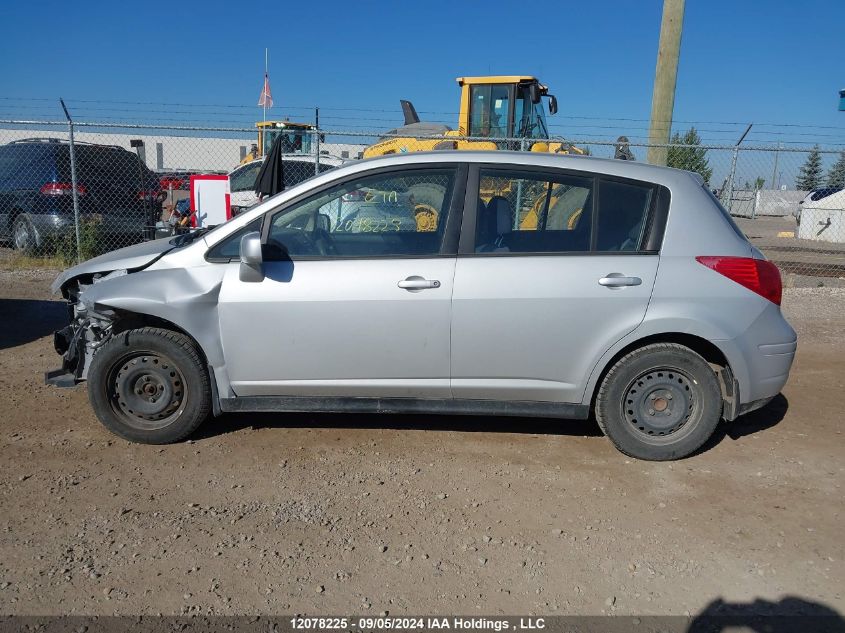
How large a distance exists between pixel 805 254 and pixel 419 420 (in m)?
14.9

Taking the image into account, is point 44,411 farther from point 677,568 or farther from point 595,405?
point 677,568

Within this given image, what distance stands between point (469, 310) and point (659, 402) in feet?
4.34

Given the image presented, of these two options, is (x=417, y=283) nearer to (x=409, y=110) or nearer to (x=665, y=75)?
(x=665, y=75)

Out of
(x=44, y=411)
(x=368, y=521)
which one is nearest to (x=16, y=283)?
(x=44, y=411)

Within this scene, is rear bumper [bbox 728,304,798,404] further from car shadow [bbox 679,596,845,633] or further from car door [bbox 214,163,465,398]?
car door [bbox 214,163,465,398]

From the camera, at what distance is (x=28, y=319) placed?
7219 mm

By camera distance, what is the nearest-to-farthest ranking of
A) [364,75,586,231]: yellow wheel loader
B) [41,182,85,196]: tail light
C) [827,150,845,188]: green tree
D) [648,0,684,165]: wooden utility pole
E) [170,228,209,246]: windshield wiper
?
[170,228,209,246]: windshield wiper < [648,0,684,165]: wooden utility pole < [41,182,85,196]: tail light < [364,75,586,231]: yellow wheel loader < [827,150,845,188]: green tree

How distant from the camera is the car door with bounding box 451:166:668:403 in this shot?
3.90m

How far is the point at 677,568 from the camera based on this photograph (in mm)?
3062

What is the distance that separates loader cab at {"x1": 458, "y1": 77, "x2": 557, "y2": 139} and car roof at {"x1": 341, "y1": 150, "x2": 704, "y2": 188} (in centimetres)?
866

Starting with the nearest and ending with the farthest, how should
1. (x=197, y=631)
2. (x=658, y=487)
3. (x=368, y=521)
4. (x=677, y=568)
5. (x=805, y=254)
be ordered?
(x=197, y=631)
(x=677, y=568)
(x=368, y=521)
(x=658, y=487)
(x=805, y=254)

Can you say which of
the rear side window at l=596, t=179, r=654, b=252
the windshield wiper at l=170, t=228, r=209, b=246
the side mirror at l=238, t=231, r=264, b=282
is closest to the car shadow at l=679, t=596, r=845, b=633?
the rear side window at l=596, t=179, r=654, b=252

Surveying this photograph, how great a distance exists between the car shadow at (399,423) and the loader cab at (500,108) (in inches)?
346

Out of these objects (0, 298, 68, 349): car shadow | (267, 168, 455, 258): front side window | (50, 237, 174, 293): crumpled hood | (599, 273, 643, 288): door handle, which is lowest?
(0, 298, 68, 349): car shadow
